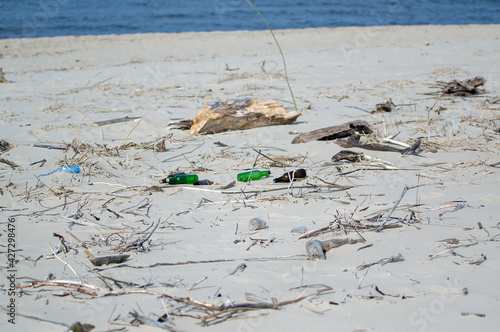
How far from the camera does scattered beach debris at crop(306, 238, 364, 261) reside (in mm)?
1954

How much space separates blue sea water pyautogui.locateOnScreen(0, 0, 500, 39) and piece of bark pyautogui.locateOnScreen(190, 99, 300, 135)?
12.3 m

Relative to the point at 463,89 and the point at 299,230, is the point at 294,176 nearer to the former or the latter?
the point at 299,230

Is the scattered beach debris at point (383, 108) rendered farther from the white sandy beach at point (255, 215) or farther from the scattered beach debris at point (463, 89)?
the scattered beach debris at point (463, 89)

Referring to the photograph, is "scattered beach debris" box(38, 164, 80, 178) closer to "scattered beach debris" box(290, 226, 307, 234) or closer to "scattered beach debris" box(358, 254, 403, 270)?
"scattered beach debris" box(290, 226, 307, 234)

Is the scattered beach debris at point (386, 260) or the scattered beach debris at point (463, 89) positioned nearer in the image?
the scattered beach debris at point (386, 260)

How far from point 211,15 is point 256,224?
18.3 meters

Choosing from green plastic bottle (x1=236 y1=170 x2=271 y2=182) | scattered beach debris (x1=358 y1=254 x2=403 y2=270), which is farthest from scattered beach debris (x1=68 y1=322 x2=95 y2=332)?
green plastic bottle (x1=236 y1=170 x2=271 y2=182)

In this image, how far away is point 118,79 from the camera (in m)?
7.61

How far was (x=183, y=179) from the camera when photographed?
121 inches

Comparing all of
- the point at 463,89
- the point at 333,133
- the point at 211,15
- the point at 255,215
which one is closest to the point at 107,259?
the point at 255,215

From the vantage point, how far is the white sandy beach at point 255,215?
1.60 metres

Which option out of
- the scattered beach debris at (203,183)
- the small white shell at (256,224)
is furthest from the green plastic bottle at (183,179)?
the small white shell at (256,224)

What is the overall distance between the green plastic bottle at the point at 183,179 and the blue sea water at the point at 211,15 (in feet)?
45.9

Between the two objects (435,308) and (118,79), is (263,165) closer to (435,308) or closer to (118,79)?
(435,308)
